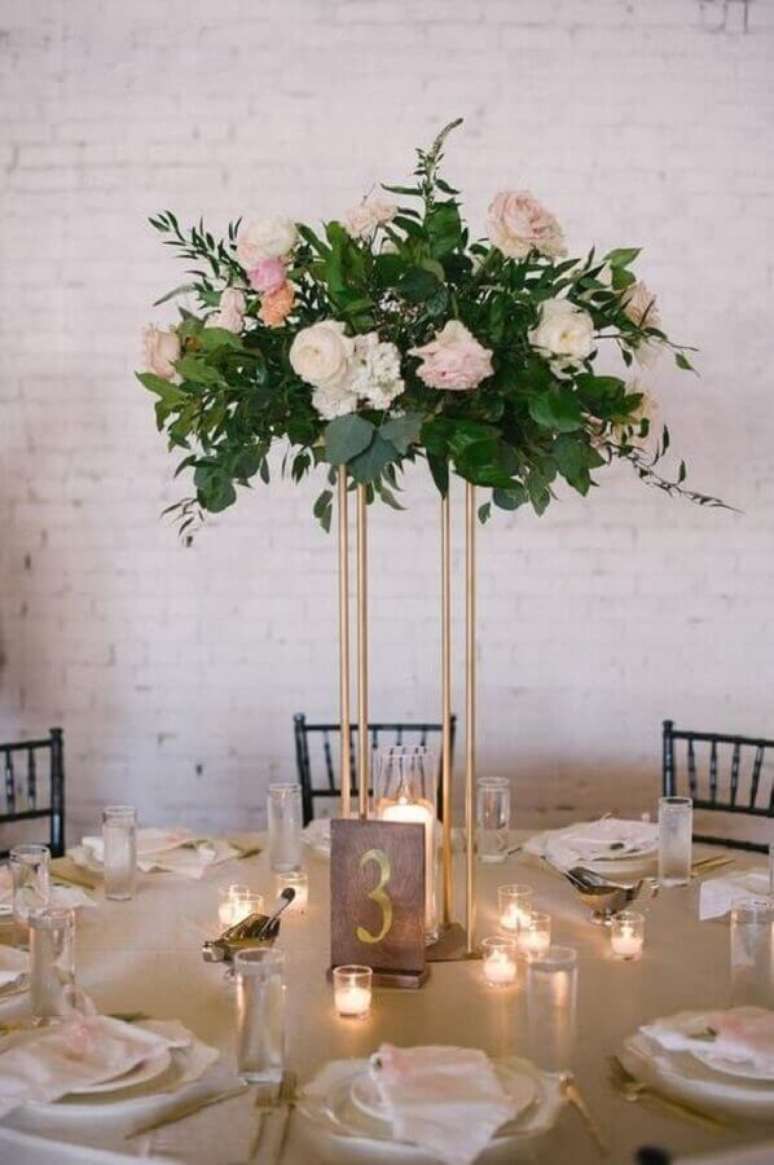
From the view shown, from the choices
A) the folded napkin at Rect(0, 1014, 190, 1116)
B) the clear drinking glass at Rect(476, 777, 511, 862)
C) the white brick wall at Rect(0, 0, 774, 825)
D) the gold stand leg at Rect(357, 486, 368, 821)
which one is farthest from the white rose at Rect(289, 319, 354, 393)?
the white brick wall at Rect(0, 0, 774, 825)

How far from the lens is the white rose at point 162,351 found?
1967mm

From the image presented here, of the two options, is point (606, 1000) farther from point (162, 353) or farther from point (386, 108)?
point (386, 108)

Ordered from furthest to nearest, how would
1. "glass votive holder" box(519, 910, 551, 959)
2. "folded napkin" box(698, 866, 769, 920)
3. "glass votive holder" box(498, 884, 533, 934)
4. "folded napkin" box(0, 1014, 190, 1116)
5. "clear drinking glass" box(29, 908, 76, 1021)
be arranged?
"folded napkin" box(698, 866, 769, 920) < "glass votive holder" box(498, 884, 533, 934) < "glass votive holder" box(519, 910, 551, 959) < "clear drinking glass" box(29, 908, 76, 1021) < "folded napkin" box(0, 1014, 190, 1116)

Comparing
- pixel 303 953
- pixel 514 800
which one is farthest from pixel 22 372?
pixel 303 953

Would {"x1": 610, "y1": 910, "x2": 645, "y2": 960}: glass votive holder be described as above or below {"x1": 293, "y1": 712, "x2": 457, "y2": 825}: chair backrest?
below

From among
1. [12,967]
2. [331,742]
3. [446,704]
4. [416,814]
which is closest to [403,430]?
[446,704]

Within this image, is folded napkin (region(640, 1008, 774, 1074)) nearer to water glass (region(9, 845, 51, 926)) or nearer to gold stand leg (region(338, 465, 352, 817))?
gold stand leg (region(338, 465, 352, 817))

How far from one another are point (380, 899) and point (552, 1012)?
36cm

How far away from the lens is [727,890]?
7.45ft

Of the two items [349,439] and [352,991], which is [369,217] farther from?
[352,991]

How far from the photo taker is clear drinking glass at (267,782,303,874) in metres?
2.39

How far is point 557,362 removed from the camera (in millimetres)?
1816

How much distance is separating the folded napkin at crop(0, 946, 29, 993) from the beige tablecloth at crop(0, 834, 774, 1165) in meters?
0.04

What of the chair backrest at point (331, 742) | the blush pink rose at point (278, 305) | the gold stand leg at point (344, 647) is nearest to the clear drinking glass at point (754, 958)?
the gold stand leg at point (344, 647)
